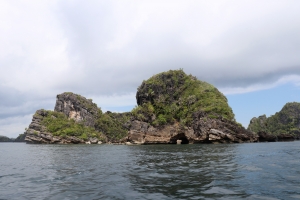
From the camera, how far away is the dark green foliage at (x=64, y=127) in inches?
5068

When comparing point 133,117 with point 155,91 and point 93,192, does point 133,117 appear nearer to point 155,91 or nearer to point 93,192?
point 155,91

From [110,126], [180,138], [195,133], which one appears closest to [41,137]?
[110,126]

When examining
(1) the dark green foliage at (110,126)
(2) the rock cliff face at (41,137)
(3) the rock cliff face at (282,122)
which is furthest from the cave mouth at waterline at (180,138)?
(3) the rock cliff face at (282,122)

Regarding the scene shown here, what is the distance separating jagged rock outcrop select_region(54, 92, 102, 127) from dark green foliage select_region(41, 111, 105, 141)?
408cm

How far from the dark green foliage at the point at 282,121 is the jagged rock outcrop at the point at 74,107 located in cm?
11077

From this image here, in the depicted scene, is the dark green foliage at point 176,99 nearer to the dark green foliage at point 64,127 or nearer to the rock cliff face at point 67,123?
the rock cliff face at point 67,123

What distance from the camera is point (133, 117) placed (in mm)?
88375

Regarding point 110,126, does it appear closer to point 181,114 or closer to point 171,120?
point 171,120

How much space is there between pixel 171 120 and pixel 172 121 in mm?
621

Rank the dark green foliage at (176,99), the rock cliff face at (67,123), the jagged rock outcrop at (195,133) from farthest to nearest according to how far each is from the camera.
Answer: the rock cliff face at (67,123) → the dark green foliage at (176,99) → the jagged rock outcrop at (195,133)

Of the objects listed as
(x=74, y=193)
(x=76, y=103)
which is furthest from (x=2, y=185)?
(x=76, y=103)

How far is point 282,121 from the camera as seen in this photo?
525 feet

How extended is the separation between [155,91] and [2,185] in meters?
82.8

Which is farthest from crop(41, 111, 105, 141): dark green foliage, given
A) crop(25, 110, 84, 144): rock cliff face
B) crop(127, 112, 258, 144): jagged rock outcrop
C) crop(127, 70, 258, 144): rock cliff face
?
crop(127, 112, 258, 144): jagged rock outcrop
